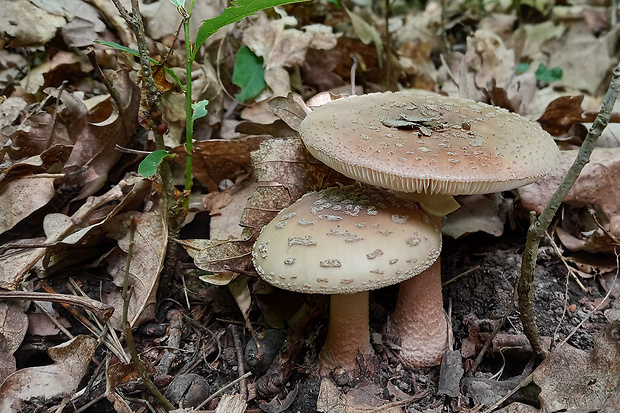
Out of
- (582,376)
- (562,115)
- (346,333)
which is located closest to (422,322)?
(346,333)

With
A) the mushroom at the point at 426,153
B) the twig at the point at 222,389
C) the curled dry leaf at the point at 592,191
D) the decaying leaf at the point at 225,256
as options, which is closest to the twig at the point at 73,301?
the decaying leaf at the point at 225,256

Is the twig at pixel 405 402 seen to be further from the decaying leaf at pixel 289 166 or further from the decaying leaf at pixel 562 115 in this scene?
the decaying leaf at pixel 562 115

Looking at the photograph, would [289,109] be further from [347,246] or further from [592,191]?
[592,191]

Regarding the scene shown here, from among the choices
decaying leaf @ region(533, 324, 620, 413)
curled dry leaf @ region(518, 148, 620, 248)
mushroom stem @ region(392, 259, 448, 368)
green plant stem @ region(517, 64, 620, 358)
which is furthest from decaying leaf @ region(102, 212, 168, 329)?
curled dry leaf @ region(518, 148, 620, 248)

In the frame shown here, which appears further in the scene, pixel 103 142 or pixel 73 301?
pixel 103 142

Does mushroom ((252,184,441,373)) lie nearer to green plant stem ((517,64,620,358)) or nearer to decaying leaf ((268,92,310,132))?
green plant stem ((517,64,620,358))

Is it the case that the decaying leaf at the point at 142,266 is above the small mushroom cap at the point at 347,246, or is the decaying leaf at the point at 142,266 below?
below

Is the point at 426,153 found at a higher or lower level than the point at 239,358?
higher
